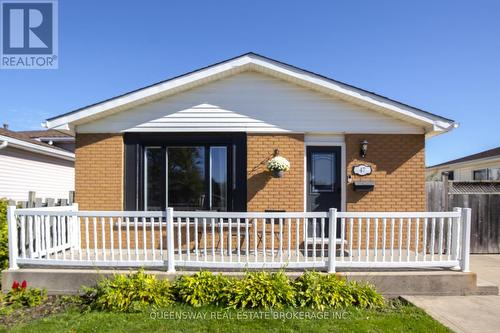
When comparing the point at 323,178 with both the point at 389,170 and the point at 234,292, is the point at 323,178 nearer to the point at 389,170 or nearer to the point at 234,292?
the point at 389,170

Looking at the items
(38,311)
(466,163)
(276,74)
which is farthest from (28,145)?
(466,163)

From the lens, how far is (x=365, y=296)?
14.3 feet

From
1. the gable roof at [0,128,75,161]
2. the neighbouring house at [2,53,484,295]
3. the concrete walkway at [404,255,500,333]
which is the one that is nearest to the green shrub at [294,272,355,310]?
the concrete walkway at [404,255,500,333]

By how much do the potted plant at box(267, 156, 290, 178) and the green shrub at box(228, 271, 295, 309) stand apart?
7.48 feet

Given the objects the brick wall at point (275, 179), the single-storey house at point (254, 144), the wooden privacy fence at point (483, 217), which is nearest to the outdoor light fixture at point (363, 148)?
the single-storey house at point (254, 144)

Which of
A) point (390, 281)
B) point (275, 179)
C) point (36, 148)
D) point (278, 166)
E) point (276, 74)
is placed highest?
point (276, 74)

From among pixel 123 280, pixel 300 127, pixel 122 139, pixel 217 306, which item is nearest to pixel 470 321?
pixel 217 306

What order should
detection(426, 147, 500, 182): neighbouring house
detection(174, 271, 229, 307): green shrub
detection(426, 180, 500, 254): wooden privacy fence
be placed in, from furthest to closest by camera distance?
detection(426, 147, 500, 182): neighbouring house, detection(426, 180, 500, 254): wooden privacy fence, detection(174, 271, 229, 307): green shrub

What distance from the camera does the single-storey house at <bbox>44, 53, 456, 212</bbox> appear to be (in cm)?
637

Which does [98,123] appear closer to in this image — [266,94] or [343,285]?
[266,94]

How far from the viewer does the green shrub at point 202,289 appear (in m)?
4.22

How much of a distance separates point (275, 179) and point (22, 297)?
458 cm

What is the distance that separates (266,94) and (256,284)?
379cm

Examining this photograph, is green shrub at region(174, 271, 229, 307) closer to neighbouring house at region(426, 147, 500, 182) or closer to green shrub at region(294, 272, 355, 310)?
green shrub at region(294, 272, 355, 310)
